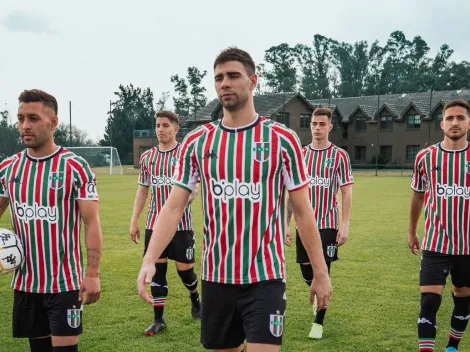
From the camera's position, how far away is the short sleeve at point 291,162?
3.30 m

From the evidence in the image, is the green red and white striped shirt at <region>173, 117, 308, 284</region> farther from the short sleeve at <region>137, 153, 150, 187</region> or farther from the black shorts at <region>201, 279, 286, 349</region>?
the short sleeve at <region>137, 153, 150, 187</region>

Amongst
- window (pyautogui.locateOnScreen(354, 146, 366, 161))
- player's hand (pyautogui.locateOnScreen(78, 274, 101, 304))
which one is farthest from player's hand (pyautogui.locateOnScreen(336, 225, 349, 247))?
window (pyautogui.locateOnScreen(354, 146, 366, 161))

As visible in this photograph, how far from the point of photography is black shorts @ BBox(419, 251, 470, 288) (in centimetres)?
489

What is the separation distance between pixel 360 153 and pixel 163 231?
5646 cm

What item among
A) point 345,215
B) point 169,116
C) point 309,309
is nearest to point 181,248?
point 169,116

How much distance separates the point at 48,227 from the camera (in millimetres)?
3791

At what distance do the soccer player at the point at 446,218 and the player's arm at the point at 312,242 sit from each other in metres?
2.08

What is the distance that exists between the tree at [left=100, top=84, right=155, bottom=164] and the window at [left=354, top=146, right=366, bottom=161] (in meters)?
Result: 26.9

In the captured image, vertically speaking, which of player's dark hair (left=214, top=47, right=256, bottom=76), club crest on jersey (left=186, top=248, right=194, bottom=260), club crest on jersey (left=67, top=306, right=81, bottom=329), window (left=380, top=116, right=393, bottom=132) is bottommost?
club crest on jersey (left=186, top=248, right=194, bottom=260)

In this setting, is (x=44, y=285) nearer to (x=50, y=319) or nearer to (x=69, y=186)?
(x=50, y=319)

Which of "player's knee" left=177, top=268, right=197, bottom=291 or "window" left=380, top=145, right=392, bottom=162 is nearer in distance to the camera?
"player's knee" left=177, top=268, right=197, bottom=291

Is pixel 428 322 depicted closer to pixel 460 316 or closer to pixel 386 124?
pixel 460 316

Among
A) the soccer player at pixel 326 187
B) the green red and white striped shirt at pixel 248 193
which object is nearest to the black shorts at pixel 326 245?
the soccer player at pixel 326 187

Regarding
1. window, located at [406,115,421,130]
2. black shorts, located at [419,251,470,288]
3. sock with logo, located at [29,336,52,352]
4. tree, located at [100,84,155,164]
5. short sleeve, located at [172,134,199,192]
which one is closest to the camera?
short sleeve, located at [172,134,199,192]
